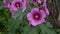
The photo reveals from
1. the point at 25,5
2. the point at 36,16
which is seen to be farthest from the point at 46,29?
the point at 25,5

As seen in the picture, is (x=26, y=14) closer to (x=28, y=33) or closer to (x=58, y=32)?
(x=28, y=33)

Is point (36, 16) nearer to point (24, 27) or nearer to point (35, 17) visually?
point (35, 17)

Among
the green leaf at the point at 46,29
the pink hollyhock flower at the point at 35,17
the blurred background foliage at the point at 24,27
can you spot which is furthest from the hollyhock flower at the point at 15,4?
the green leaf at the point at 46,29

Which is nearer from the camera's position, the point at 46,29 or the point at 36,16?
the point at 36,16

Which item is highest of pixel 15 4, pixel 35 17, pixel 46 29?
pixel 15 4

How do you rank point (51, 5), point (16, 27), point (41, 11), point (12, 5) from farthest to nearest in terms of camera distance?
point (51, 5)
point (16, 27)
point (12, 5)
point (41, 11)

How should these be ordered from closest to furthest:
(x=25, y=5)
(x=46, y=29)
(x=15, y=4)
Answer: (x=25, y=5) → (x=15, y=4) → (x=46, y=29)

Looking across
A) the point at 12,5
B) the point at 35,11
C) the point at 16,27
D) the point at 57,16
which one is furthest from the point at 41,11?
the point at 57,16

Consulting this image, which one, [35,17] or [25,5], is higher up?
[25,5]

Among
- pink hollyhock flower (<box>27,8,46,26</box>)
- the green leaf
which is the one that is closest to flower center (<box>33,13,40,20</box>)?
pink hollyhock flower (<box>27,8,46,26</box>)
